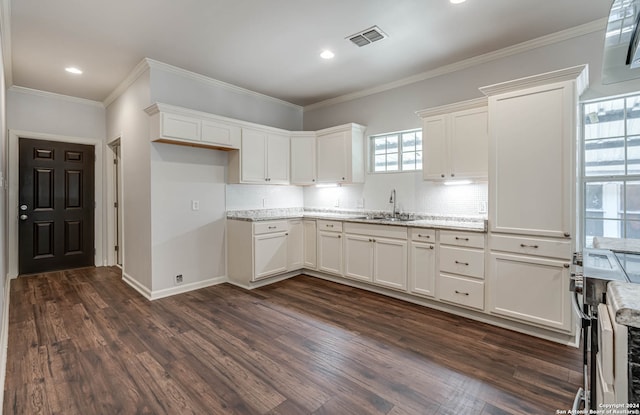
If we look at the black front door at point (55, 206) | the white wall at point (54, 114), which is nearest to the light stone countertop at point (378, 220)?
the black front door at point (55, 206)

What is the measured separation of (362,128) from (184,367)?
3681 mm

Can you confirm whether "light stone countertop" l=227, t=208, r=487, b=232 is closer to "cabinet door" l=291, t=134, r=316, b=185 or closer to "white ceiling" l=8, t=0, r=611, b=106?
"cabinet door" l=291, t=134, r=316, b=185

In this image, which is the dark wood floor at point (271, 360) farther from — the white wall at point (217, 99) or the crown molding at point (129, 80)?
the crown molding at point (129, 80)

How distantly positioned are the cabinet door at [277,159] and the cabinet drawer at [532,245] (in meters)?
2.96

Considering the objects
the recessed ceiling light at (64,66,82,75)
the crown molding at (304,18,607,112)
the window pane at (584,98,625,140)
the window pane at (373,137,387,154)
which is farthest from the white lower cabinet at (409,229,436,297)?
the recessed ceiling light at (64,66,82,75)

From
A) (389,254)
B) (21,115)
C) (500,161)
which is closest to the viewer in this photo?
(500,161)

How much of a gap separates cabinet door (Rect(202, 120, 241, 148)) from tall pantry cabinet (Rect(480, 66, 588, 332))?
2.95 meters

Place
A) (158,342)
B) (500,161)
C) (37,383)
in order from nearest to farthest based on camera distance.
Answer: (37,383) → (158,342) → (500,161)

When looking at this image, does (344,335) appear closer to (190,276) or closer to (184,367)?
(184,367)

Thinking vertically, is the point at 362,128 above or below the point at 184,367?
above

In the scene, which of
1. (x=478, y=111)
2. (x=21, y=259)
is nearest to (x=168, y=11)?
(x=478, y=111)

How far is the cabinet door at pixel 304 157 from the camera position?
4871 mm

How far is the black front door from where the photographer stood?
15.1ft

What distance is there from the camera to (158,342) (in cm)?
259
